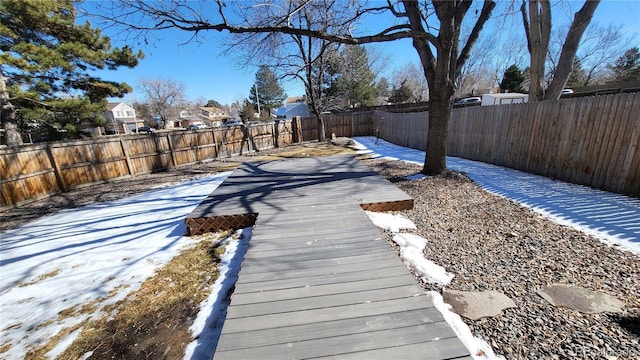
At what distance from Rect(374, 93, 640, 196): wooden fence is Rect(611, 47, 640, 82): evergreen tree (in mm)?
32777

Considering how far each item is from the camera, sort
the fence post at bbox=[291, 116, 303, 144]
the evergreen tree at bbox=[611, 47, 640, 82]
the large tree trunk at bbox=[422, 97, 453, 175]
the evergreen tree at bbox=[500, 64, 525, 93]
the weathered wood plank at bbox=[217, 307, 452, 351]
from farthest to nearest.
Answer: the evergreen tree at bbox=[500, 64, 525, 93] → the evergreen tree at bbox=[611, 47, 640, 82] → the fence post at bbox=[291, 116, 303, 144] → the large tree trunk at bbox=[422, 97, 453, 175] → the weathered wood plank at bbox=[217, 307, 452, 351]

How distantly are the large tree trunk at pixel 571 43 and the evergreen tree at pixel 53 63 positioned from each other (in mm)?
14641

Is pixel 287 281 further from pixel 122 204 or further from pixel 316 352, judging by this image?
pixel 122 204

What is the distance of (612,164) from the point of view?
14.6ft

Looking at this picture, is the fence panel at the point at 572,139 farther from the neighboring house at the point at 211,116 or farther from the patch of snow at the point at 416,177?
the neighboring house at the point at 211,116

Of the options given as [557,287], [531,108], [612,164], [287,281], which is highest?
[531,108]

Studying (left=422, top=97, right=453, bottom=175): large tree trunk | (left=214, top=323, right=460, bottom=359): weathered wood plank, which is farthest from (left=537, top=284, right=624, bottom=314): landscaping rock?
(left=422, top=97, right=453, bottom=175): large tree trunk

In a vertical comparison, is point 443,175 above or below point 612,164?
below

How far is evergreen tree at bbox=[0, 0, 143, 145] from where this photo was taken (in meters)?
7.12

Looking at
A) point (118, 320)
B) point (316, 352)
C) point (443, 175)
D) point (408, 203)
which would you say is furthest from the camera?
point (443, 175)

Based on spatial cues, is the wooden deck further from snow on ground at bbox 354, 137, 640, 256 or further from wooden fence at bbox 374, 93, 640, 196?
wooden fence at bbox 374, 93, 640, 196

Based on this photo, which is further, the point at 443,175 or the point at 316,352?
the point at 443,175

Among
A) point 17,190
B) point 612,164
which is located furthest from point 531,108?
point 17,190

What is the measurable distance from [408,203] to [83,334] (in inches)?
175
